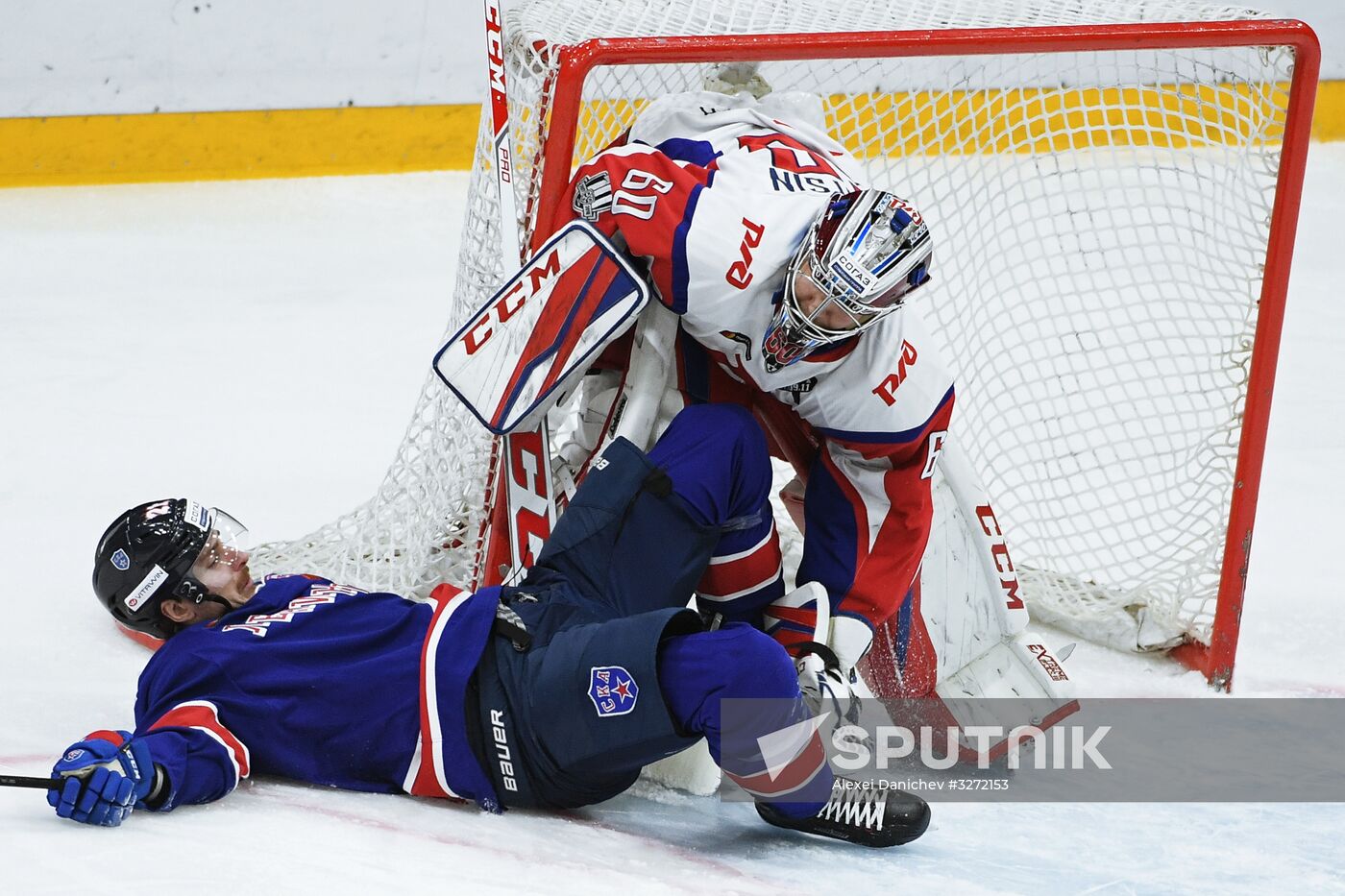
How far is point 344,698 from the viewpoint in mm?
1770

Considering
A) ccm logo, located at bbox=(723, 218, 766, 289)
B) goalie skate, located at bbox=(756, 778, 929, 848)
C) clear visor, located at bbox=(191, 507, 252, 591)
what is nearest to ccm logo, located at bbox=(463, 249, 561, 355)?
ccm logo, located at bbox=(723, 218, 766, 289)

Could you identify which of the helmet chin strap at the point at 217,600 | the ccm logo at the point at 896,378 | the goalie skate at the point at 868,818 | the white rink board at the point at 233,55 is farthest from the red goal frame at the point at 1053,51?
the white rink board at the point at 233,55

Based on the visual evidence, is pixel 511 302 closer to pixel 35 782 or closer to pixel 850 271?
pixel 850 271

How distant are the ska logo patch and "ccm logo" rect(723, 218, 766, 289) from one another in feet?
2.03

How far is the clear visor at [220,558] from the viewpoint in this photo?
1865 mm

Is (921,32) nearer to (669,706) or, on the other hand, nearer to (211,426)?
(669,706)

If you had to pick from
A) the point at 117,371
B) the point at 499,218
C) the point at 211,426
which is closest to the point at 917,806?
the point at 499,218

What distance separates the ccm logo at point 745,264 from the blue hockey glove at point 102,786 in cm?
97

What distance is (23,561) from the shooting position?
2.64m

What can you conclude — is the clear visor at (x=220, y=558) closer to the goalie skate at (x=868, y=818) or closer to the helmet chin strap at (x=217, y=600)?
the helmet chin strap at (x=217, y=600)

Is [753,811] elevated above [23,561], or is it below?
below

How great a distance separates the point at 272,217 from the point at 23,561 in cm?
227

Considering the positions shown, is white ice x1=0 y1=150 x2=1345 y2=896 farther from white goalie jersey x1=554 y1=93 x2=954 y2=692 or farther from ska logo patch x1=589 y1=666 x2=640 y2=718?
white goalie jersey x1=554 y1=93 x2=954 y2=692

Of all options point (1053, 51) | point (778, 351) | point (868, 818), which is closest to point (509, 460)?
point (778, 351)
